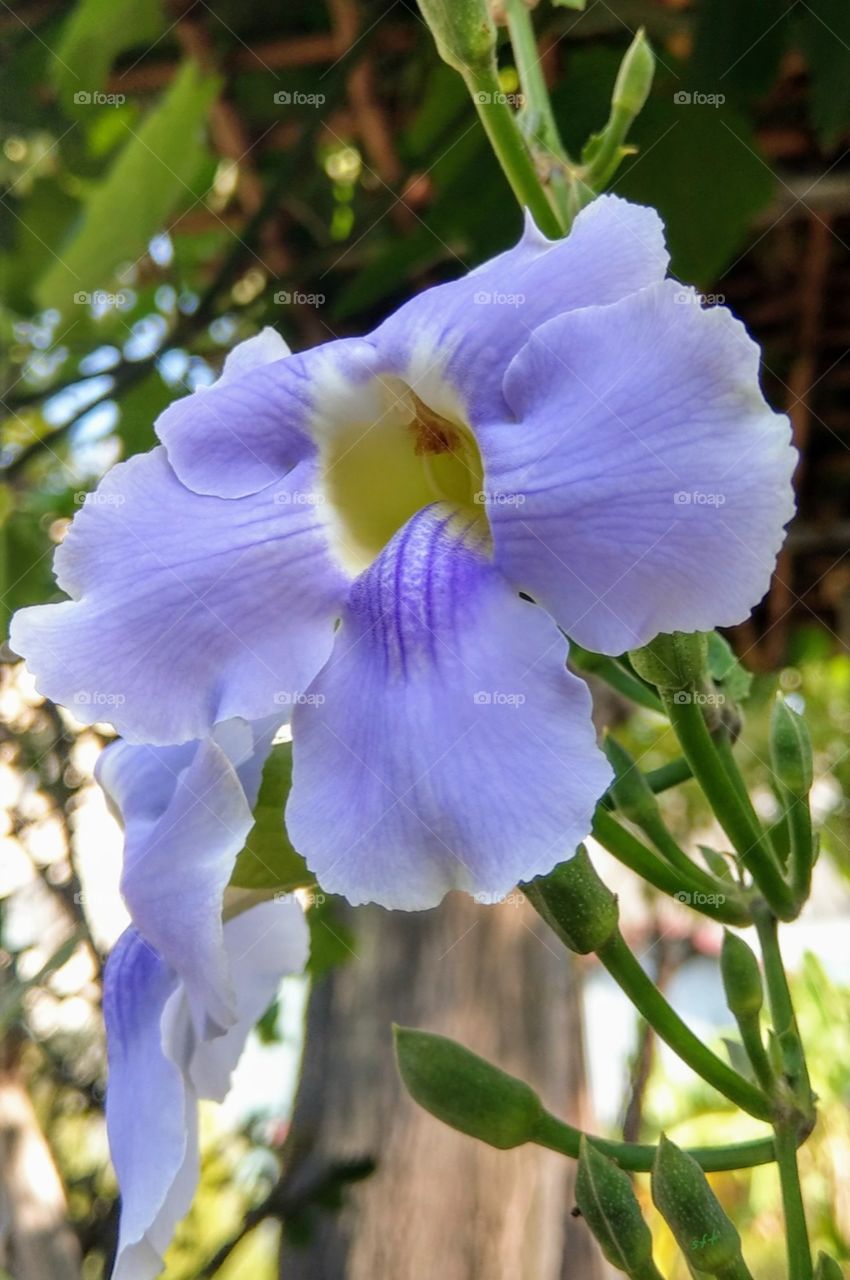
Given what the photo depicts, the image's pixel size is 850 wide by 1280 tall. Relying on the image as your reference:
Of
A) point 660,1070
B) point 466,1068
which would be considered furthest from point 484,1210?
point 660,1070

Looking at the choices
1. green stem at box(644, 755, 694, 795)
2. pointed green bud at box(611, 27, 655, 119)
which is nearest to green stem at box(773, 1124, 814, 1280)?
green stem at box(644, 755, 694, 795)

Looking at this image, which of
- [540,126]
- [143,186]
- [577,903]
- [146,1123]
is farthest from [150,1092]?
[143,186]

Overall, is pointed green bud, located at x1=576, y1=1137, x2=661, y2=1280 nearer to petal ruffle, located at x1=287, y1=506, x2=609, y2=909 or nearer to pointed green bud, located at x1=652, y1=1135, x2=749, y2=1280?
pointed green bud, located at x1=652, y1=1135, x2=749, y2=1280

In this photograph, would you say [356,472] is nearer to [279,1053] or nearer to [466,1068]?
[466,1068]

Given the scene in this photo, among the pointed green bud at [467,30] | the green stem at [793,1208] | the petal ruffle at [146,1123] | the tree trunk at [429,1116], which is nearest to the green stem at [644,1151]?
the green stem at [793,1208]

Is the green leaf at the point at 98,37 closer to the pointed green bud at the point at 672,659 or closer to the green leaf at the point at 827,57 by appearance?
the green leaf at the point at 827,57

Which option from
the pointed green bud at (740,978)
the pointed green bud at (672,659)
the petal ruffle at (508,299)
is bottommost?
the pointed green bud at (740,978)
